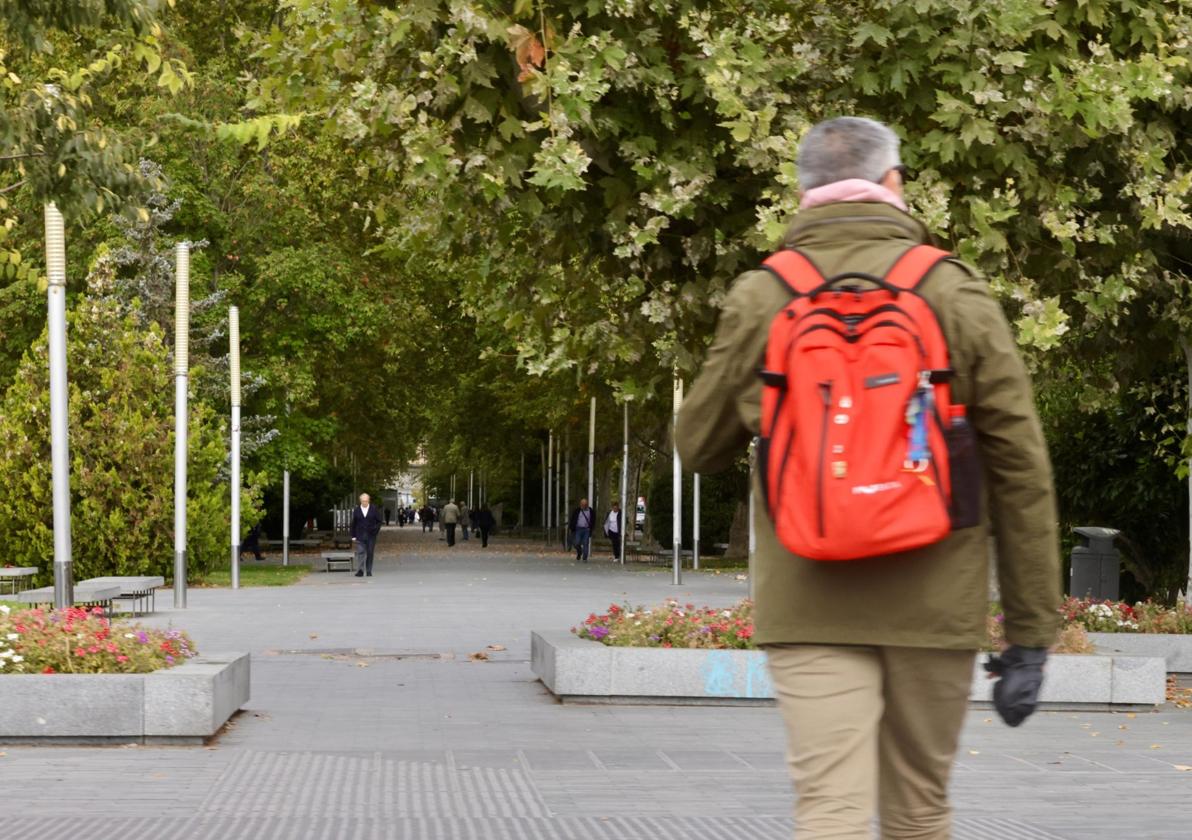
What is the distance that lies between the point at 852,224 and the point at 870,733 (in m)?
0.97

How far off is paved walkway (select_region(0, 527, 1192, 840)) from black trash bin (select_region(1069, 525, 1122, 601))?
625 cm

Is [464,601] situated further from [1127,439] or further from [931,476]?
[931,476]

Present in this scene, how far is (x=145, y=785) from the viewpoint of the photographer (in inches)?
343

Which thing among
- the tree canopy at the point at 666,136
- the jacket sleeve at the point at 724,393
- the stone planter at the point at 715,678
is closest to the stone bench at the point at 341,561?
the tree canopy at the point at 666,136

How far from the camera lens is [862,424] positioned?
350 cm

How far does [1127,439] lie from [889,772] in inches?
784

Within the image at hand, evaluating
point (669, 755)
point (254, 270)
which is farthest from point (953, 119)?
point (254, 270)

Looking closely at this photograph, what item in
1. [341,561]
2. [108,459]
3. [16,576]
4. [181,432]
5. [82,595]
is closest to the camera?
[82,595]

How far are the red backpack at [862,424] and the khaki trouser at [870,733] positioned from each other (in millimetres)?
229

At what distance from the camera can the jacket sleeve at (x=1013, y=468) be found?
3637 millimetres

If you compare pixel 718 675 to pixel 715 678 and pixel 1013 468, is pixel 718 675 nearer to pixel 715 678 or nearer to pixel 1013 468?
pixel 715 678

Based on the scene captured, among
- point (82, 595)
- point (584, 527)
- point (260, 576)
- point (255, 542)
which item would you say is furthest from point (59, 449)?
point (255, 542)

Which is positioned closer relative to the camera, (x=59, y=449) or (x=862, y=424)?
(x=862, y=424)

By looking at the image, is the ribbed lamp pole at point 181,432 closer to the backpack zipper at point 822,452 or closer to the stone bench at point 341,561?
the stone bench at point 341,561
